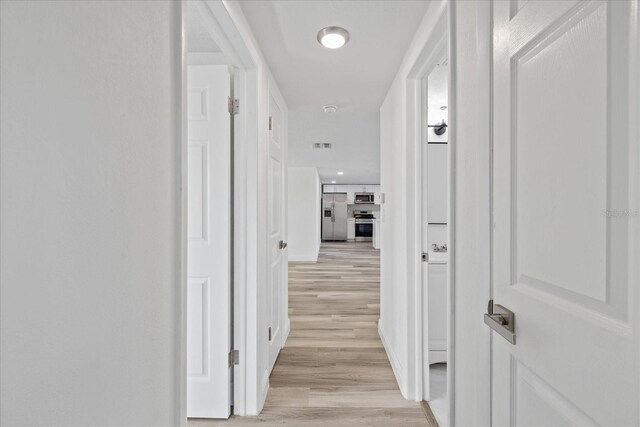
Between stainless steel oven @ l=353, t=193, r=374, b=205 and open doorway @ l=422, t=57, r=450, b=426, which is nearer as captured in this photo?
open doorway @ l=422, t=57, r=450, b=426

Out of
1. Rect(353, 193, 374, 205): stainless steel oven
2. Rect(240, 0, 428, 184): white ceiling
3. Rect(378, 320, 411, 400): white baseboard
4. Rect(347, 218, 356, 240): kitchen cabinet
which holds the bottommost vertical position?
Rect(378, 320, 411, 400): white baseboard

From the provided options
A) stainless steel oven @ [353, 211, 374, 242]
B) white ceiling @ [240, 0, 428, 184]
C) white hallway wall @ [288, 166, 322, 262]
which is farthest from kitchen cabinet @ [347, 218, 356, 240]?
white ceiling @ [240, 0, 428, 184]

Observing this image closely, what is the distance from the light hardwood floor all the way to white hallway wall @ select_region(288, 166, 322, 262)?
290 cm

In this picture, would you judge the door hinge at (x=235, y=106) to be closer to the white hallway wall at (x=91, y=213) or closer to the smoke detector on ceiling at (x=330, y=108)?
the white hallway wall at (x=91, y=213)

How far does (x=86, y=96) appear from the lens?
0.62 meters

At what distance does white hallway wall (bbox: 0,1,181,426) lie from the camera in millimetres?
490
